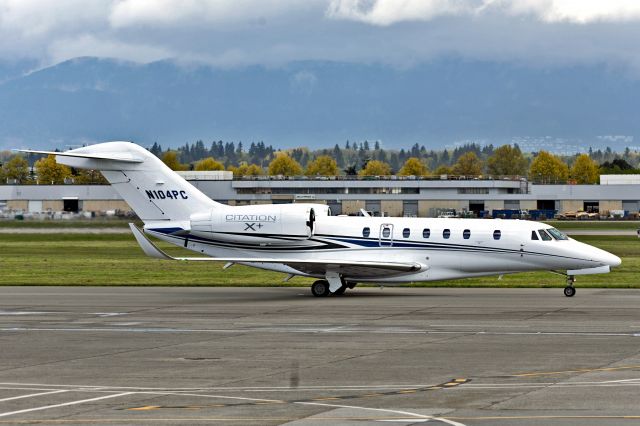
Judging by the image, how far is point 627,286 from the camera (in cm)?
4403

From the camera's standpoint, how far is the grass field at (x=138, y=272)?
46781 millimetres

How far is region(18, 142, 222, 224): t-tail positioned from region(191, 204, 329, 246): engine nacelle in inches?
41.4

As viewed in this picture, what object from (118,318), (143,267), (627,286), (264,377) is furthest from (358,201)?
(264,377)

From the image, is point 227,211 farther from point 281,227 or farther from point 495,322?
point 495,322

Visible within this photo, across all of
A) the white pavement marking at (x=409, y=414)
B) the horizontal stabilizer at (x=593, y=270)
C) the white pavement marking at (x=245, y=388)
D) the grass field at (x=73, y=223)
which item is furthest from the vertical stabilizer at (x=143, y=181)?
the grass field at (x=73, y=223)

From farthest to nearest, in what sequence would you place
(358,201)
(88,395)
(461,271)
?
(358,201)
(461,271)
(88,395)

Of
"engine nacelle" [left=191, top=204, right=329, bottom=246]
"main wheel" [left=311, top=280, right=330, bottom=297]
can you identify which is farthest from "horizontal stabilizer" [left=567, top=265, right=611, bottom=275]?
"engine nacelle" [left=191, top=204, right=329, bottom=246]

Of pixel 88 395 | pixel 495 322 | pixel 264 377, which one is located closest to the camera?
pixel 88 395

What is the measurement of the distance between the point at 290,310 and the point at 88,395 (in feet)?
51.9

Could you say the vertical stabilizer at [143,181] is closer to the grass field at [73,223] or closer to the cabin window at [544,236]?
the cabin window at [544,236]

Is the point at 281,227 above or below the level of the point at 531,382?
above

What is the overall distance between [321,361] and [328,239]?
1773 cm

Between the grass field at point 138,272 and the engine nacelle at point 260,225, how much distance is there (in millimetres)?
5515

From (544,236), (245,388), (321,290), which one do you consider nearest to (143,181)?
(321,290)
